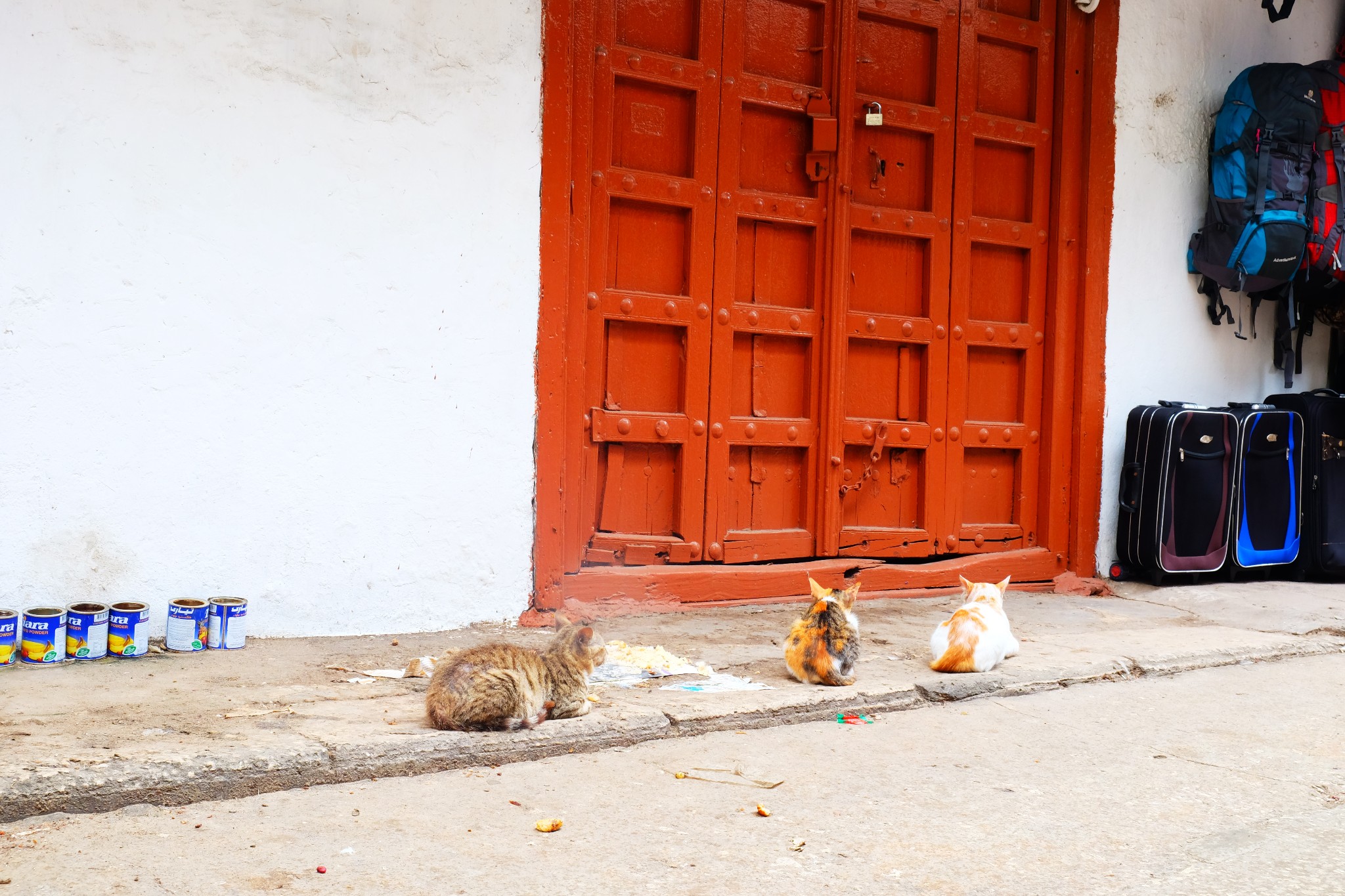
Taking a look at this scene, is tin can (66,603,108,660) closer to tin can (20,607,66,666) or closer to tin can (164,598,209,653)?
tin can (20,607,66,666)

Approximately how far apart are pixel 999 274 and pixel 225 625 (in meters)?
4.09

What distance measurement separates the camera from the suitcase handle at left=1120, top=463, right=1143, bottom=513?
5.82m

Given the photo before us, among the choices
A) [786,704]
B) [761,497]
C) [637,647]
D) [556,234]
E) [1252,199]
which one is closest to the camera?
[786,704]

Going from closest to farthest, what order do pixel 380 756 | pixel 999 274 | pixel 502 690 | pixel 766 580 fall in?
1. pixel 380 756
2. pixel 502 690
3. pixel 766 580
4. pixel 999 274

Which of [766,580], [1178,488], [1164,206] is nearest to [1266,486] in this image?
[1178,488]

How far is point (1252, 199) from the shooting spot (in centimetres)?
584

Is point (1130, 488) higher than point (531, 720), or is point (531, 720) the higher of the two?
point (1130, 488)

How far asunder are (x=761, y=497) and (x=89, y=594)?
2.80m

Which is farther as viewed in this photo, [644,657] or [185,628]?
[644,657]

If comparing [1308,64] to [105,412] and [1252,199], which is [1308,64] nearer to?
[1252,199]

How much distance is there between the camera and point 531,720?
10.0 ft

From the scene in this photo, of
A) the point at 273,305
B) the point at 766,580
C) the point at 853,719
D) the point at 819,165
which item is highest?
the point at 819,165

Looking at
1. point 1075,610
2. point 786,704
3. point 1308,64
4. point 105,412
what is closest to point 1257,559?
point 1075,610

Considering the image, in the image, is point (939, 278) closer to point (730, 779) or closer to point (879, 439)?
point (879, 439)
